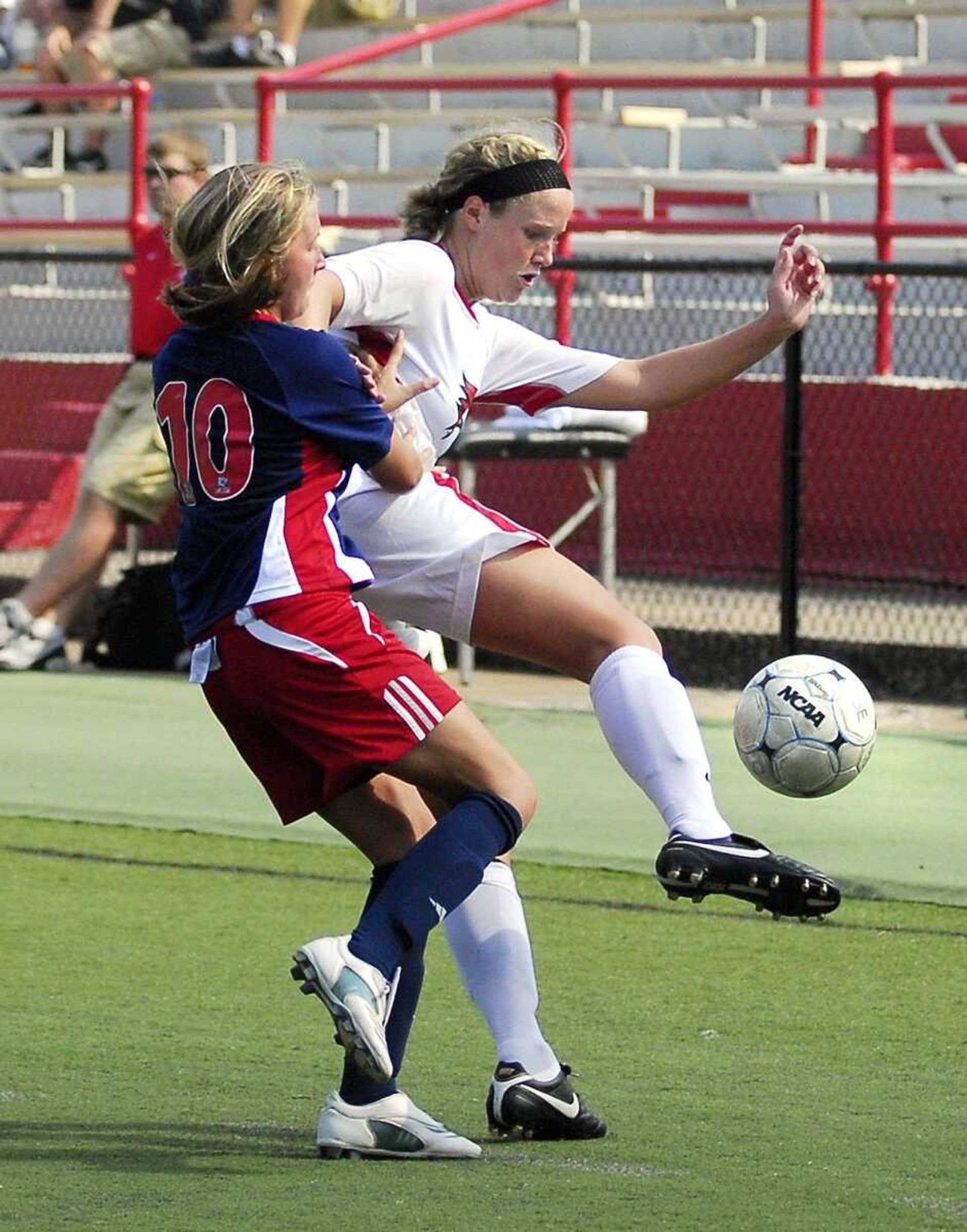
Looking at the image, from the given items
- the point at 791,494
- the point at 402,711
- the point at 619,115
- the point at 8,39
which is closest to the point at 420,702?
the point at 402,711

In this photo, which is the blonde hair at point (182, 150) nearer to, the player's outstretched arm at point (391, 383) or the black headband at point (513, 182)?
the black headband at point (513, 182)

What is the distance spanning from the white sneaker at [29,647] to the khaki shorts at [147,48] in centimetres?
738

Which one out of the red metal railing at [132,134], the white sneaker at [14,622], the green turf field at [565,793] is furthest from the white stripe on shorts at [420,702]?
the red metal railing at [132,134]

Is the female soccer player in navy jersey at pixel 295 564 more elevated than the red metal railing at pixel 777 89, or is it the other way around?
the red metal railing at pixel 777 89

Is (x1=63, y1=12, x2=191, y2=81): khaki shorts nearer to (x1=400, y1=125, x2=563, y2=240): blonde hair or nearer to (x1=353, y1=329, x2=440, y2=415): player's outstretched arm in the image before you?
(x1=400, y1=125, x2=563, y2=240): blonde hair

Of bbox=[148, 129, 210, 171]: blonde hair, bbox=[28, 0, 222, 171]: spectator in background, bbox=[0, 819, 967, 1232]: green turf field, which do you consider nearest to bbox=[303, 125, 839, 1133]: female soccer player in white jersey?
bbox=[0, 819, 967, 1232]: green turf field

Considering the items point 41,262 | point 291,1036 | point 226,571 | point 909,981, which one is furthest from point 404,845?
point 41,262

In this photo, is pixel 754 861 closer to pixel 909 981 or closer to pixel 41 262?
pixel 909 981

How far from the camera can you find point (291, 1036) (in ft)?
16.5

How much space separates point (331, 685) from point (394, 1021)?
665mm

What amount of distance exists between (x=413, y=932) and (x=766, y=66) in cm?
1250

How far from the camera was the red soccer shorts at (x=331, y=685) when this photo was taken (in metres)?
3.98

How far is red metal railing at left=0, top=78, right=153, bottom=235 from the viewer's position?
13.2m

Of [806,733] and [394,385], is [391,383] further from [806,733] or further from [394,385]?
[806,733]
